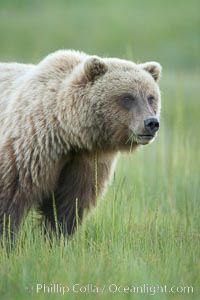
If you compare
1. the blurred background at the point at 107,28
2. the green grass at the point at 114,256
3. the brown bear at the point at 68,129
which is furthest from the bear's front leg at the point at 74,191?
the blurred background at the point at 107,28

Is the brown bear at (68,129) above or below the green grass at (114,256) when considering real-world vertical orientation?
above

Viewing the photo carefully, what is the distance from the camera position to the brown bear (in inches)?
243

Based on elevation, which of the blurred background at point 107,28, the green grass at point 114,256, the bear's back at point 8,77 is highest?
the blurred background at point 107,28

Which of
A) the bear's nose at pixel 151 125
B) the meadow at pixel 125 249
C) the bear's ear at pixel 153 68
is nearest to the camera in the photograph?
the meadow at pixel 125 249

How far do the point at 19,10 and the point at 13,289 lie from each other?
1251 inches

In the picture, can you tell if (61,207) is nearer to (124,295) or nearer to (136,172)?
(124,295)

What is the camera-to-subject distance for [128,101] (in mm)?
6336

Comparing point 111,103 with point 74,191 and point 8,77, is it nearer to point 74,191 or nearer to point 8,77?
point 74,191

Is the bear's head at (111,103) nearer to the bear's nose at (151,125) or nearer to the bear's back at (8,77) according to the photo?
the bear's nose at (151,125)

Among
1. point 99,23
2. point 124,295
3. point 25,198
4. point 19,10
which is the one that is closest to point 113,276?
point 124,295

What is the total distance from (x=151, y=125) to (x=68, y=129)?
26.6 inches

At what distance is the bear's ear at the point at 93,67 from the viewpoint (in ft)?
20.7

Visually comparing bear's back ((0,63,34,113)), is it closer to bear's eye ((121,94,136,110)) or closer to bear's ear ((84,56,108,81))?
bear's ear ((84,56,108,81))

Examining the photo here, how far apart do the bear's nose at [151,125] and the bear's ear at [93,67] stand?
2.06 ft
